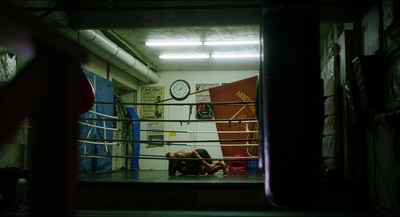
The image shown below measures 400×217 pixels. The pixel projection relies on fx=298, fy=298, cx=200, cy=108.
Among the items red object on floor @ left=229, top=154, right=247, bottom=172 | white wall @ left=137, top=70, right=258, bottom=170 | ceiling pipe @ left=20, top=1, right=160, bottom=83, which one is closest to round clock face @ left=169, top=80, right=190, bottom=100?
white wall @ left=137, top=70, right=258, bottom=170

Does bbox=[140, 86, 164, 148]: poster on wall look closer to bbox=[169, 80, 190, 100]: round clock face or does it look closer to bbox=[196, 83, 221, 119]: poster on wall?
bbox=[169, 80, 190, 100]: round clock face

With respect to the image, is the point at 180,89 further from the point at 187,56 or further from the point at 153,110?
the point at 187,56

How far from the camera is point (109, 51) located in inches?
222

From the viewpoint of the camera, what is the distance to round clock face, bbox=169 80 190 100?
28.7 ft

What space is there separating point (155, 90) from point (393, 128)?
6.95m

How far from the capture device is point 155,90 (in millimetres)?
8961

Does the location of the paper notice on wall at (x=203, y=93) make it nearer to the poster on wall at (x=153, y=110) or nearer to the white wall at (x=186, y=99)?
the white wall at (x=186, y=99)

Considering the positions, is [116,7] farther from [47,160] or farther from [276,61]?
[47,160]

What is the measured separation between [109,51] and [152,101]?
340 cm

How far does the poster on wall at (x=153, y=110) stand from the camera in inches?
345

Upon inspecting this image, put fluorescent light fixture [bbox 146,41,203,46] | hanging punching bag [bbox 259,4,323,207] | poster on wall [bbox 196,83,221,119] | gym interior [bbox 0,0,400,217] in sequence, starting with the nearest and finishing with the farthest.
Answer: gym interior [bbox 0,0,400,217]
hanging punching bag [bbox 259,4,323,207]
fluorescent light fixture [bbox 146,41,203,46]
poster on wall [bbox 196,83,221,119]

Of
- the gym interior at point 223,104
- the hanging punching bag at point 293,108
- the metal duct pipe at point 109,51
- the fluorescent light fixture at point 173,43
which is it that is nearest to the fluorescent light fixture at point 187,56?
the gym interior at point 223,104

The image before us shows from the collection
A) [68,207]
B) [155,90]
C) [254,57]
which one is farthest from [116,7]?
[155,90]

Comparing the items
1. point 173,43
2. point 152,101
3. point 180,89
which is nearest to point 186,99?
point 180,89
